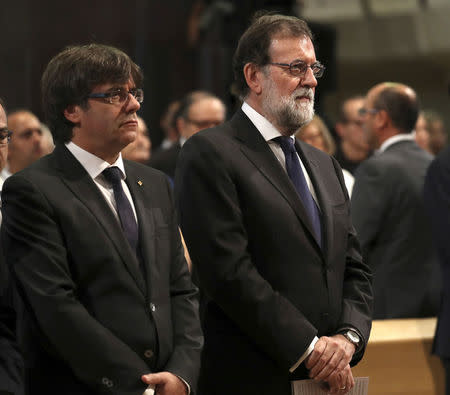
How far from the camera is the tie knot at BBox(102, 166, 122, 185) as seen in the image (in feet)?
9.05

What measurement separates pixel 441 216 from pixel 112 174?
1.93 meters

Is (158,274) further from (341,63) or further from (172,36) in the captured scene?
(341,63)

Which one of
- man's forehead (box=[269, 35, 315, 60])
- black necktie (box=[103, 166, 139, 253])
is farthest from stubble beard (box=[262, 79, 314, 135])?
black necktie (box=[103, 166, 139, 253])

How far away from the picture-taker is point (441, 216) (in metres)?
4.13

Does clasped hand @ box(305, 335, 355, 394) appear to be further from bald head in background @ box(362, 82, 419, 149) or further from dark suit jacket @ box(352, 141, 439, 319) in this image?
bald head in background @ box(362, 82, 419, 149)

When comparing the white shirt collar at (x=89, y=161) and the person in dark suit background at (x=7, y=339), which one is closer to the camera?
the person in dark suit background at (x=7, y=339)

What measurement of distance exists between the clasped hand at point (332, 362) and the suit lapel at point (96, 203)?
0.60m

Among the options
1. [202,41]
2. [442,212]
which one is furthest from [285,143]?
[202,41]

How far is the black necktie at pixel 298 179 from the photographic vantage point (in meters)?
2.99

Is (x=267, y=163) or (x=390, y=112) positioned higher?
(x=267, y=163)

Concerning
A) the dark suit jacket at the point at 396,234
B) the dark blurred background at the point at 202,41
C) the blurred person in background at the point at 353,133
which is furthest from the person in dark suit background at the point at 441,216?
the dark blurred background at the point at 202,41

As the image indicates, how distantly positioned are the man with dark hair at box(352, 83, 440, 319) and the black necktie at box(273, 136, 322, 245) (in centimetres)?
157

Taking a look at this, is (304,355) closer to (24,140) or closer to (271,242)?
(271,242)

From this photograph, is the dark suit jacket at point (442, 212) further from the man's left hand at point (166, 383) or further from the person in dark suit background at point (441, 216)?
the man's left hand at point (166, 383)
